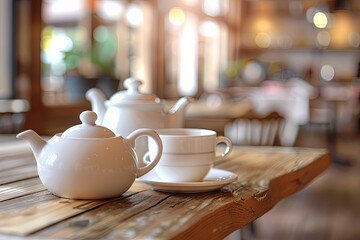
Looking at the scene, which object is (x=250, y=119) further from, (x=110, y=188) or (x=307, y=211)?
(x=110, y=188)

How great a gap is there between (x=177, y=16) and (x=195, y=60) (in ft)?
3.89

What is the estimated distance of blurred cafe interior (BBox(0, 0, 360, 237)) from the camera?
427cm

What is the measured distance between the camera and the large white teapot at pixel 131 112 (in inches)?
55.3

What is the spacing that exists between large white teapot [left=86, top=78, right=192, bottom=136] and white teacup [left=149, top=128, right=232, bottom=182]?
0.21 meters

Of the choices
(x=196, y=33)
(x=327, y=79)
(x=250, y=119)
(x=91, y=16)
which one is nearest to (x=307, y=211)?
(x=250, y=119)

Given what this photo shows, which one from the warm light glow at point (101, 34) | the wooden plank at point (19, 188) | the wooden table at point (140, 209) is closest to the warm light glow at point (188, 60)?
the warm light glow at point (101, 34)

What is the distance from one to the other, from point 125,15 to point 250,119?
339 centimetres

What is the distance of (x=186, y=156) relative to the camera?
117cm

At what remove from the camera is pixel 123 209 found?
39.1 inches

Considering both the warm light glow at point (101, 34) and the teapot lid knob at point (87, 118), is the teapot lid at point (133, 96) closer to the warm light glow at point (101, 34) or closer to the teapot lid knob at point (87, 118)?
the teapot lid knob at point (87, 118)

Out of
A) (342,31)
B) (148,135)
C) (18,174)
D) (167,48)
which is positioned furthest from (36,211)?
(342,31)

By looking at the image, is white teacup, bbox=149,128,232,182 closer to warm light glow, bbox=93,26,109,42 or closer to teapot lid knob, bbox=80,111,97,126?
teapot lid knob, bbox=80,111,97,126

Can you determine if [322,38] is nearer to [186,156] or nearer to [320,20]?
[320,20]

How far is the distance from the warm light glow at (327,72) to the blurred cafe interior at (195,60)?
0.07 feet
